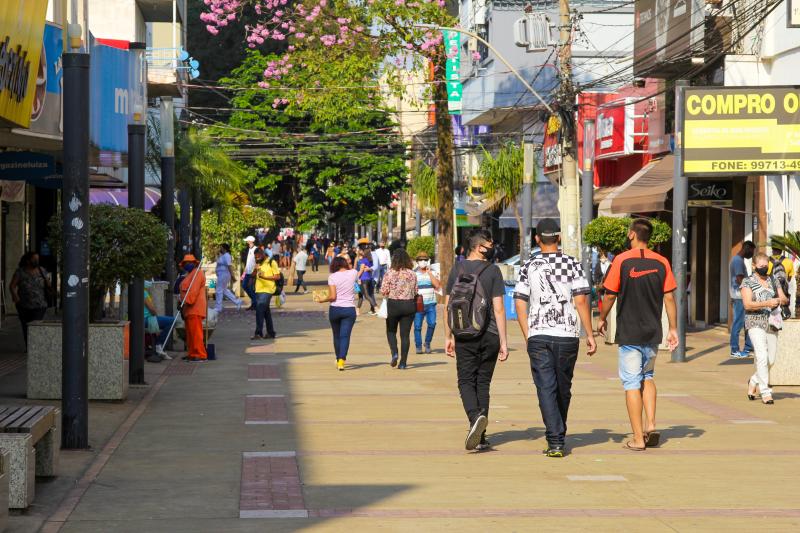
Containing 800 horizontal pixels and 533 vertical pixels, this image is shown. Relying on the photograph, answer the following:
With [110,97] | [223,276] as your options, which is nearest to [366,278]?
[223,276]

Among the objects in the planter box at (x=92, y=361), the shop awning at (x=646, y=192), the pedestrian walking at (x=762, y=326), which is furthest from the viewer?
the shop awning at (x=646, y=192)

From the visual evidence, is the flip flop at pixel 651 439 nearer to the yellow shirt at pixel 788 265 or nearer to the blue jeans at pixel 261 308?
the yellow shirt at pixel 788 265

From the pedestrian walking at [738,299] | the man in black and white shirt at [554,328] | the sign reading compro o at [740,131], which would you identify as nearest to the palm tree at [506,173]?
the pedestrian walking at [738,299]

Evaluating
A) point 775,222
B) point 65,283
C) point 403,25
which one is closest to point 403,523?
point 65,283

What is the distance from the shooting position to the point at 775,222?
2405 cm

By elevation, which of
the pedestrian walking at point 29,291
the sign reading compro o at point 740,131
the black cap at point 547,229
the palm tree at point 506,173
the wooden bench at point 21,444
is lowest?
the wooden bench at point 21,444

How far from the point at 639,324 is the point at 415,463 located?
230 cm

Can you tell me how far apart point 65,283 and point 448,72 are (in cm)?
2611

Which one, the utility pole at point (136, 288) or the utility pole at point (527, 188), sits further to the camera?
the utility pole at point (527, 188)

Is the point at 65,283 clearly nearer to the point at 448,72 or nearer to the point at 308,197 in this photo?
the point at 448,72

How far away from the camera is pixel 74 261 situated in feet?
35.3

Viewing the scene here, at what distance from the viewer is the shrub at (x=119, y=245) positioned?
14461 mm

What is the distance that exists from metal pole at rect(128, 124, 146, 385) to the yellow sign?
2.82 metres

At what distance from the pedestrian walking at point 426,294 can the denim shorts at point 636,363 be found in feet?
32.9
